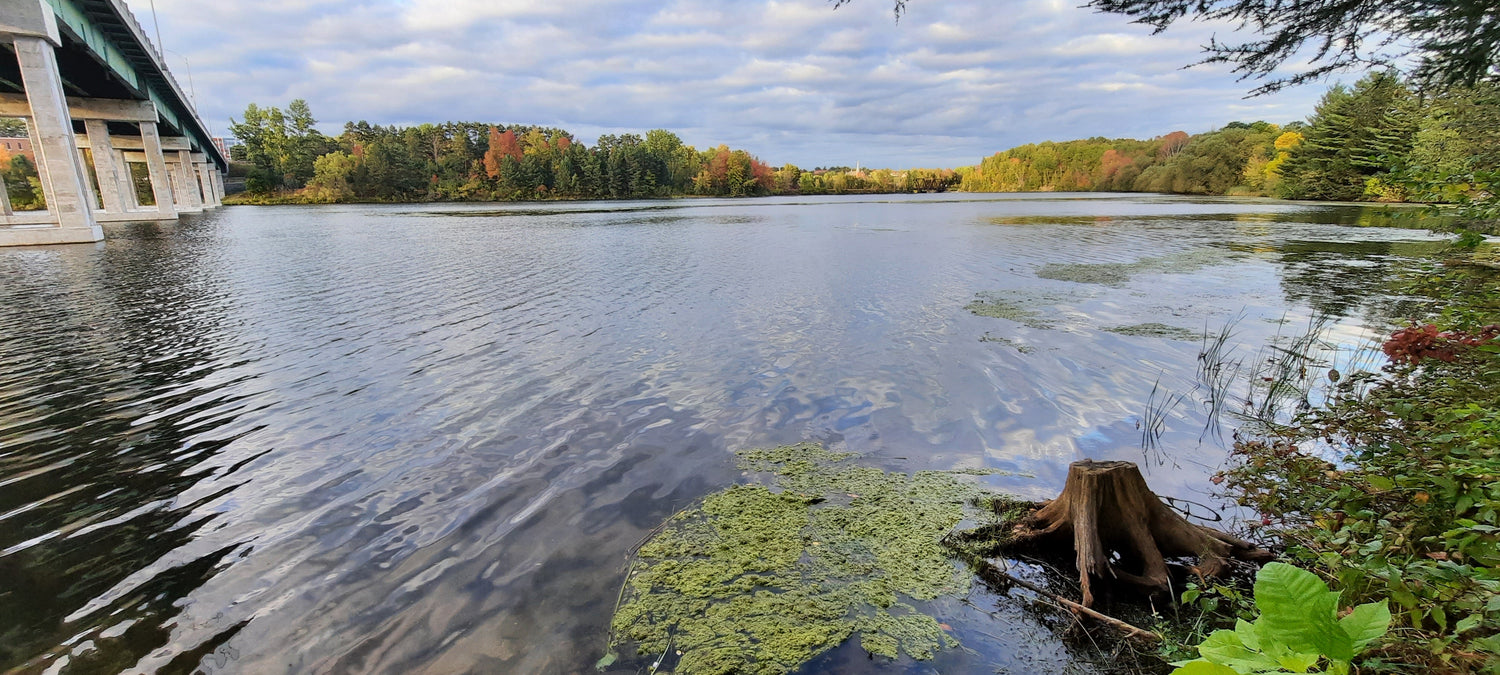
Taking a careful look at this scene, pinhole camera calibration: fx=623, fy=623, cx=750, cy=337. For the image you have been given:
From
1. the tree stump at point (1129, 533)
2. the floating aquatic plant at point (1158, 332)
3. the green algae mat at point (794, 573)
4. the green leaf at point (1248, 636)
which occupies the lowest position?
the green algae mat at point (794, 573)

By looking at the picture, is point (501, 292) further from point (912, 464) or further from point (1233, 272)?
point (1233, 272)

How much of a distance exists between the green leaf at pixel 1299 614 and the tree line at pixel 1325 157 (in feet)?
20.0

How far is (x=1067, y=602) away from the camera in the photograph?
4.39m

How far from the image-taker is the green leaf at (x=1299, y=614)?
4.76 feet

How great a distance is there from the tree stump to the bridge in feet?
127

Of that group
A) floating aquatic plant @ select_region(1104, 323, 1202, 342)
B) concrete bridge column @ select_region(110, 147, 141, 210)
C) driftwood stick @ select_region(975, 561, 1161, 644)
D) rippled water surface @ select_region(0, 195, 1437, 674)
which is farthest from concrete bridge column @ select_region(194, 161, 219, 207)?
driftwood stick @ select_region(975, 561, 1161, 644)

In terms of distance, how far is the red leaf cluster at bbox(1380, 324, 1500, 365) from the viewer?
5820 mm

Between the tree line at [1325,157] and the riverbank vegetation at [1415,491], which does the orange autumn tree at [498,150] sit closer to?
the tree line at [1325,157]

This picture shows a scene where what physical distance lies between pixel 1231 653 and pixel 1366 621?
37 cm

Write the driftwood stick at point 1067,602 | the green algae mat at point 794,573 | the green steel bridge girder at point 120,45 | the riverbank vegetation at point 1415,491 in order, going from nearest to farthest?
the riverbank vegetation at point 1415,491
the driftwood stick at point 1067,602
the green algae mat at point 794,573
the green steel bridge girder at point 120,45

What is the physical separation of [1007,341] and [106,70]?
51443mm

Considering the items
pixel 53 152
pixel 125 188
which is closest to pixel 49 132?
pixel 53 152

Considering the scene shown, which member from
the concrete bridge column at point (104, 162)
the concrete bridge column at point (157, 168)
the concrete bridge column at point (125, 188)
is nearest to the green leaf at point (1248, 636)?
the concrete bridge column at point (104, 162)

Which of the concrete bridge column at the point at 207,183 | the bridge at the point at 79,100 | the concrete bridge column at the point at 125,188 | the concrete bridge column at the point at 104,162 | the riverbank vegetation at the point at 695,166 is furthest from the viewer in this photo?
the concrete bridge column at the point at 207,183
